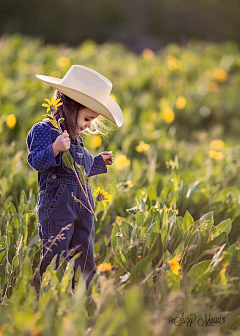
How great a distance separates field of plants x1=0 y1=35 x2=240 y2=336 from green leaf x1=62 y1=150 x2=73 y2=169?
237 millimetres

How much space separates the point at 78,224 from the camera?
1.72 meters

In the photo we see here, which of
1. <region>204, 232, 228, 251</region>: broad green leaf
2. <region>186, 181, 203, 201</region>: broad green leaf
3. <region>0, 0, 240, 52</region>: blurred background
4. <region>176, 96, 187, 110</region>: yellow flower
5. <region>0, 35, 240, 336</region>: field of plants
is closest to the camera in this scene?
<region>0, 35, 240, 336</region>: field of plants

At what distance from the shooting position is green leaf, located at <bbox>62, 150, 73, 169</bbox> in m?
1.50

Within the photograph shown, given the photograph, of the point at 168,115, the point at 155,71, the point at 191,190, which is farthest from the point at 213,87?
the point at 191,190

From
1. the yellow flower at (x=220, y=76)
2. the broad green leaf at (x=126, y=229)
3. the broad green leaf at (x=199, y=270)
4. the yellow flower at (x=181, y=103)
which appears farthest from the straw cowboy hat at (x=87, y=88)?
the yellow flower at (x=220, y=76)

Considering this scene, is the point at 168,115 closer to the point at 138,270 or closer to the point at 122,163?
the point at 122,163

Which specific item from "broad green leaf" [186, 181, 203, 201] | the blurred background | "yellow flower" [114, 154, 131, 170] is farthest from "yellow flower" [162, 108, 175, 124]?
Answer: the blurred background

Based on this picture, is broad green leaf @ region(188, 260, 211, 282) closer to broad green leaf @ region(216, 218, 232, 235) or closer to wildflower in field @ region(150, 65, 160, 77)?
broad green leaf @ region(216, 218, 232, 235)

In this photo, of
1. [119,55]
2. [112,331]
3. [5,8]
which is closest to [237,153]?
[112,331]

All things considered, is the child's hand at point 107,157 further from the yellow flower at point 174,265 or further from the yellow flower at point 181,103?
the yellow flower at point 181,103

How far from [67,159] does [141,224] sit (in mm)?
591

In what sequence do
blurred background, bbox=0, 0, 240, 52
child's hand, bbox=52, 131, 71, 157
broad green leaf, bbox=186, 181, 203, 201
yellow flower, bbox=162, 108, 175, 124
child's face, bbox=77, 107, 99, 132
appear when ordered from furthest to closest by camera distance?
blurred background, bbox=0, 0, 240, 52, yellow flower, bbox=162, 108, 175, 124, broad green leaf, bbox=186, 181, 203, 201, child's face, bbox=77, 107, 99, 132, child's hand, bbox=52, 131, 71, 157

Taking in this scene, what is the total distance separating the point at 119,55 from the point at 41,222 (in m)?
6.02

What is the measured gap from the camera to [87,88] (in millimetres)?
1572
